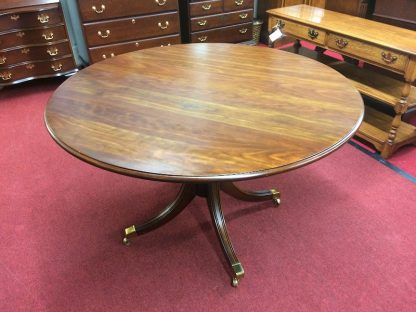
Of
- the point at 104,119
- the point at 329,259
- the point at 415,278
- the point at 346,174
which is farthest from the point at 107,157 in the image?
the point at 346,174

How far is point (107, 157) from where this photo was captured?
3.29 ft

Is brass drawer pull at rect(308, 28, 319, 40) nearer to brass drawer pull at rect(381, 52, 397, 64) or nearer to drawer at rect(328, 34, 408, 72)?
drawer at rect(328, 34, 408, 72)

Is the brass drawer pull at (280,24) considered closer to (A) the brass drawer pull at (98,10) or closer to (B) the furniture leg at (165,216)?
(A) the brass drawer pull at (98,10)

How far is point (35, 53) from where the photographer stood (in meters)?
3.12

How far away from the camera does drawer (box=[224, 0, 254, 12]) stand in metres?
3.60

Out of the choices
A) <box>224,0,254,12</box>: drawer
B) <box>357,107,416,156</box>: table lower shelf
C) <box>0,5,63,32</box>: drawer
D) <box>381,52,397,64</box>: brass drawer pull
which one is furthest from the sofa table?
<box>224,0,254,12</box>: drawer

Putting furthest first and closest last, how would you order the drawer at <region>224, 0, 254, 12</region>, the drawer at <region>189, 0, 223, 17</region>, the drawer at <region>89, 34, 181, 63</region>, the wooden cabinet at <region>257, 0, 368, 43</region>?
the drawer at <region>224, 0, 254, 12</region>, the drawer at <region>189, 0, 223, 17</region>, the drawer at <region>89, 34, 181, 63</region>, the wooden cabinet at <region>257, 0, 368, 43</region>

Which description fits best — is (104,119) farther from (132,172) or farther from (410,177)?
(410,177)

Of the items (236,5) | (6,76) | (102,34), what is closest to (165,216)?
(102,34)

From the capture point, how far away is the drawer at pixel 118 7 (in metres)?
2.94

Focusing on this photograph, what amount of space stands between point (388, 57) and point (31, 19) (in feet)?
9.36

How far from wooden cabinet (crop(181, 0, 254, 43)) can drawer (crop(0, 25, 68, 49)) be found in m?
1.22

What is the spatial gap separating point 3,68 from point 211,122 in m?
2.71

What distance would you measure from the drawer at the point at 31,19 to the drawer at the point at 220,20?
131 cm
